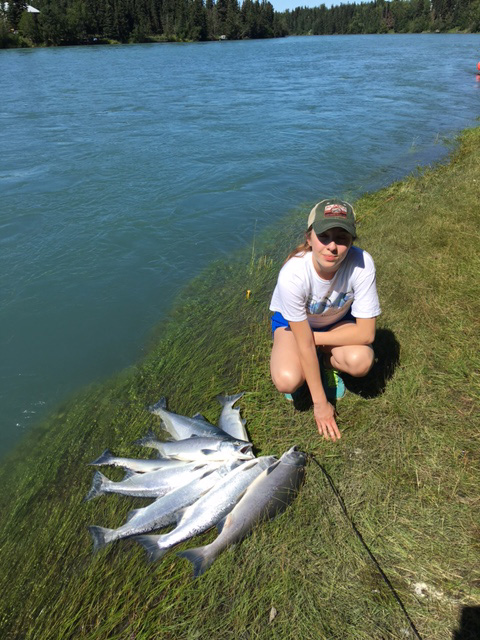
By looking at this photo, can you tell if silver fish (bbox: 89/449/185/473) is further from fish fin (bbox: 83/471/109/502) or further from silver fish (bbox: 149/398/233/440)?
silver fish (bbox: 149/398/233/440)

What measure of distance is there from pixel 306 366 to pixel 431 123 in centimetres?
1678

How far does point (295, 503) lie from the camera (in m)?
3.12

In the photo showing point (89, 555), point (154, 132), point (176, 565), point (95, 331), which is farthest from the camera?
point (154, 132)

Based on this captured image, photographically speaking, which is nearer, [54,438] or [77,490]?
[77,490]

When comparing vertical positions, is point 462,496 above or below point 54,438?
above

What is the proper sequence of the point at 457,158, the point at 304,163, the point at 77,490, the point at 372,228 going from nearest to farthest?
the point at 77,490 < the point at 372,228 < the point at 457,158 < the point at 304,163

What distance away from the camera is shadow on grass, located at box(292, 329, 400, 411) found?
400cm

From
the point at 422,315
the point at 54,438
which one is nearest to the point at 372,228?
the point at 422,315

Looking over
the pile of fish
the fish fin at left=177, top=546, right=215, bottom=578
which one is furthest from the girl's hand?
the fish fin at left=177, top=546, right=215, bottom=578

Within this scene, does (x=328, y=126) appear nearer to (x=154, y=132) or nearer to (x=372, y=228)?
(x=154, y=132)

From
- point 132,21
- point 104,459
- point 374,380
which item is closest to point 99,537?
point 104,459

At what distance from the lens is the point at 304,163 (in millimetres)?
12492

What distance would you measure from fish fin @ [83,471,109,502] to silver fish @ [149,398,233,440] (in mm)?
683

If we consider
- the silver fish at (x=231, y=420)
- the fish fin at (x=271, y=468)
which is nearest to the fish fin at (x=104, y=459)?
the silver fish at (x=231, y=420)
